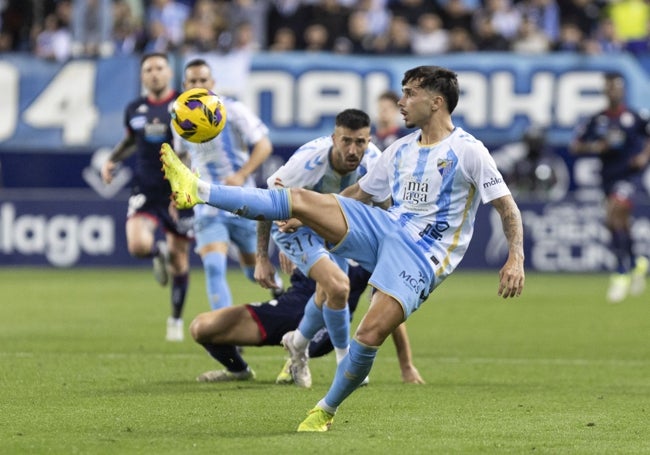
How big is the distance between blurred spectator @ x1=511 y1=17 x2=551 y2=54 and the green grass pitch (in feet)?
26.4

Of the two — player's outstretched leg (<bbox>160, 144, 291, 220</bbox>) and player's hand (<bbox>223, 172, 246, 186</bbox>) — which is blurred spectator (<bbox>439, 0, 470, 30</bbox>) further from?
player's outstretched leg (<bbox>160, 144, 291, 220</bbox>)

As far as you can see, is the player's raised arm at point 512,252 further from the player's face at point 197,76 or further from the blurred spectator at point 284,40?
the blurred spectator at point 284,40

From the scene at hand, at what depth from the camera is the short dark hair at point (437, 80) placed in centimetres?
780

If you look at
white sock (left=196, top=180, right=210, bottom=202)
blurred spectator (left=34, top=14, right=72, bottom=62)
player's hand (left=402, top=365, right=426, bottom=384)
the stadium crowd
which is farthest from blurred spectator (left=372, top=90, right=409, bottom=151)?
blurred spectator (left=34, top=14, right=72, bottom=62)

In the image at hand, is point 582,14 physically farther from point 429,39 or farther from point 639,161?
point 639,161

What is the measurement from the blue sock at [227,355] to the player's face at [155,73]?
11.9ft

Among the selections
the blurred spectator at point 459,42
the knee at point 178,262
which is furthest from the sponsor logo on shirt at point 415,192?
the blurred spectator at point 459,42

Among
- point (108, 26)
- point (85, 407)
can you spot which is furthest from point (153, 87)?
point (108, 26)

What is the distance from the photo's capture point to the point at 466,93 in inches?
929

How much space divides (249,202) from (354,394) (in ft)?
8.44

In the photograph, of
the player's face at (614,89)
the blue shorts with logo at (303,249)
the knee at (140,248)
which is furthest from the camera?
the player's face at (614,89)

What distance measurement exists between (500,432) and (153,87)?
20.2ft

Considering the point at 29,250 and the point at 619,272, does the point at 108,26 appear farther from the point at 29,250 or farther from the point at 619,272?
the point at 619,272

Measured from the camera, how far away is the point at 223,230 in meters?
12.0
